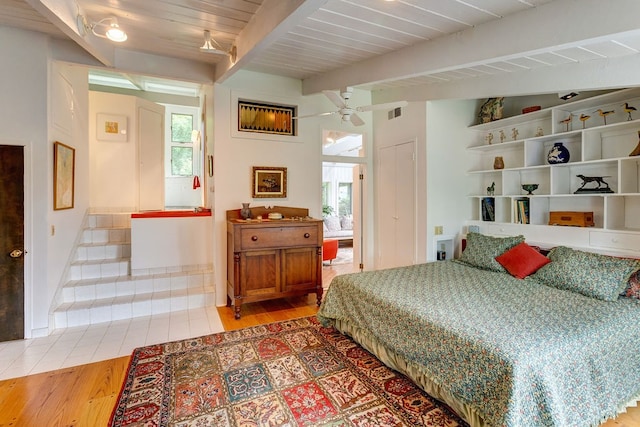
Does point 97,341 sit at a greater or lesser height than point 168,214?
lesser

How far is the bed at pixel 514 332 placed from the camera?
156cm

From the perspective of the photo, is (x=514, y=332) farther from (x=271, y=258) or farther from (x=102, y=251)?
(x=102, y=251)

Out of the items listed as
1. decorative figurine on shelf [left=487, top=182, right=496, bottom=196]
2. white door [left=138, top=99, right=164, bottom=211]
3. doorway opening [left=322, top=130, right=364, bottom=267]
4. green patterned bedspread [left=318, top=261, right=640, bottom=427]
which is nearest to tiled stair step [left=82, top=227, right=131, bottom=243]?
white door [left=138, top=99, right=164, bottom=211]

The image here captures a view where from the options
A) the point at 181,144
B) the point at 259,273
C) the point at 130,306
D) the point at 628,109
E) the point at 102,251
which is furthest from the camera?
the point at 181,144

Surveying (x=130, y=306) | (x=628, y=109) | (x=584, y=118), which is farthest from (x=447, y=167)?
(x=130, y=306)

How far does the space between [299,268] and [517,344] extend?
2552 mm

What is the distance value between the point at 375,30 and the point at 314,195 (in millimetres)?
2328

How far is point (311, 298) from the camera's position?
4.27 meters

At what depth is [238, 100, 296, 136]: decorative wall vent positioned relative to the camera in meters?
4.09

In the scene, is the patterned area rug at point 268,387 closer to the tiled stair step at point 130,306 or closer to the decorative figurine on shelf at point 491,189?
the tiled stair step at point 130,306

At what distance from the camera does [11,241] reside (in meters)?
2.92

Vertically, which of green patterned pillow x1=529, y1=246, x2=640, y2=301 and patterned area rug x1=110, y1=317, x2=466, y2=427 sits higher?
green patterned pillow x1=529, y1=246, x2=640, y2=301

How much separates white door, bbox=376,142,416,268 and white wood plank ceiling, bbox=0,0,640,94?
130cm

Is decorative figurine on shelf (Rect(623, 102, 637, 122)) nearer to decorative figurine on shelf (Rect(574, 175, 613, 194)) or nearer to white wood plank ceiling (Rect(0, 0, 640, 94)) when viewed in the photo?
decorative figurine on shelf (Rect(574, 175, 613, 194))
